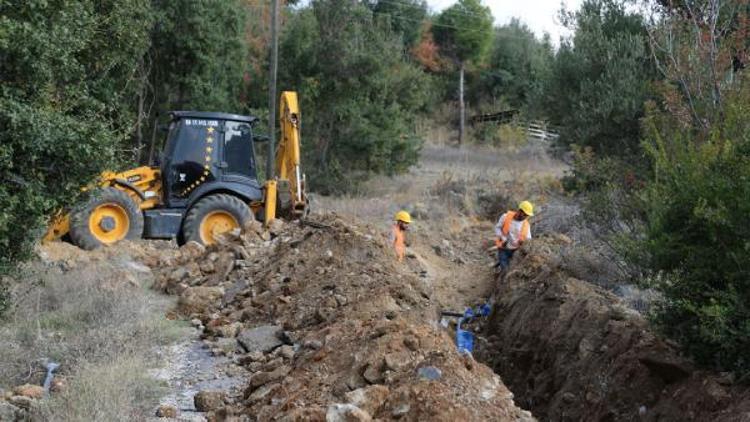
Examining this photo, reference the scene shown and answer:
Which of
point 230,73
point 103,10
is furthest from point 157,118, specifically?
point 103,10

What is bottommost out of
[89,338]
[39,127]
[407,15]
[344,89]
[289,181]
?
[89,338]

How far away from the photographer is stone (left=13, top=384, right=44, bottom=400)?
7.39 meters

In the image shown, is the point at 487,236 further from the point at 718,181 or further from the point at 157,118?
the point at 718,181

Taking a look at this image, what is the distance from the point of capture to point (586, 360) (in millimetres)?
9031

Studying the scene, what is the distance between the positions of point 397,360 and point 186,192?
10272 mm

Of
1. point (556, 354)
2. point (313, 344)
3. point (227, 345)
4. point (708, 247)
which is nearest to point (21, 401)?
point (313, 344)

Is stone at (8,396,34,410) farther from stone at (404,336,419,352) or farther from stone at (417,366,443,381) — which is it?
stone at (417,366,443,381)

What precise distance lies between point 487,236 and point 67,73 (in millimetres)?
13847

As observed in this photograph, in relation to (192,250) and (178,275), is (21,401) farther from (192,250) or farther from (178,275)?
(192,250)

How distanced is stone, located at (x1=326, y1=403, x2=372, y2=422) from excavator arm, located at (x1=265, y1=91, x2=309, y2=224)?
1104 cm

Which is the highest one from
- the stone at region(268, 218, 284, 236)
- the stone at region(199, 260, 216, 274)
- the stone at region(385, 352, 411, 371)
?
the stone at region(385, 352, 411, 371)

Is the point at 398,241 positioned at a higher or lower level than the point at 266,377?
higher

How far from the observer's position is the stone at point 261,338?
9.48 metres

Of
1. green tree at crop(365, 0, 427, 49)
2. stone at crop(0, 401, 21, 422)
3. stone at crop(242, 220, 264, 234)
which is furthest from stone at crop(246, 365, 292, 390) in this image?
green tree at crop(365, 0, 427, 49)
